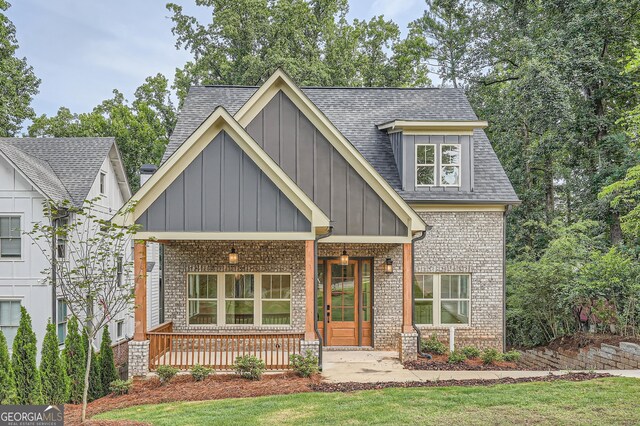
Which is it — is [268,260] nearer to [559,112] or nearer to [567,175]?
[559,112]

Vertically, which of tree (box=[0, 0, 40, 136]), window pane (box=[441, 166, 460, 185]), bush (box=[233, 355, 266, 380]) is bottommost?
bush (box=[233, 355, 266, 380])

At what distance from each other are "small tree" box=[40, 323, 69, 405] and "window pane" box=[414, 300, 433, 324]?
910cm

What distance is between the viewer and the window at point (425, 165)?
1338 centimetres

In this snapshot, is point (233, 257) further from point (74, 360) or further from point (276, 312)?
point (74, 360)

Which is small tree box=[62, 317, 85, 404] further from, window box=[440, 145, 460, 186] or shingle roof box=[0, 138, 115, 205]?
window box=[440, 145, 460, 186]

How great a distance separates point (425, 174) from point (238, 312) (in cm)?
667

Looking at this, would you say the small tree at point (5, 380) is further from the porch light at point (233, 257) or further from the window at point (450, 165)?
the window at point (450, 165)

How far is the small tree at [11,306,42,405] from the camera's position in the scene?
9.95m

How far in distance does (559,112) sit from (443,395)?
14.1 meters

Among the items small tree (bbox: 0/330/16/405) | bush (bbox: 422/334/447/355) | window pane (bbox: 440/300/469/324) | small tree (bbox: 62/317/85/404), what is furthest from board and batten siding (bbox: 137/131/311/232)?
window pane (bbox: 440/300/469/324)

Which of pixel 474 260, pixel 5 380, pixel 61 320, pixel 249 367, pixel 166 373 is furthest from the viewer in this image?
pixel 61 320

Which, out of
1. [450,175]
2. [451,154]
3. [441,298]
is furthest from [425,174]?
[441,298]

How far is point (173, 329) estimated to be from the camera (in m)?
12.3

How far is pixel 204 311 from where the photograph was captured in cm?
1256
